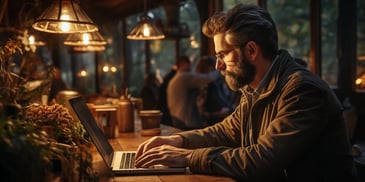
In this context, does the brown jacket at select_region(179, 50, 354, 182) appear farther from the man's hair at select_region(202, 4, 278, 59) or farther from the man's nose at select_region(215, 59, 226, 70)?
the man's nose at select_region(215, 59, 226, 70)

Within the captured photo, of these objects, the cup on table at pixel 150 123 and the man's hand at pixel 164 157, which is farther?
the cup on table at pixel 150 123

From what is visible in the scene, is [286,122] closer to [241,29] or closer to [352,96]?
[241,29]

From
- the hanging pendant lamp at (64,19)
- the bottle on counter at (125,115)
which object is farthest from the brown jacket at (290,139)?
the bottle on counter at (125,115)

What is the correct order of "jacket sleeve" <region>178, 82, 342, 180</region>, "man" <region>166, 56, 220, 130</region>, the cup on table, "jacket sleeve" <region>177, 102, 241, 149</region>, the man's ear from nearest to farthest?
"jacket sleeve" <region>178, 82, 342, 180</region> < the man's ear < "jacket sleeve" <region>177, 102, 241, 149</region> < the cup on table < "man" <region>166, 56, 220, 130</region>

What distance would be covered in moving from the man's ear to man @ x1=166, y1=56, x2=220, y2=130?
142 inches

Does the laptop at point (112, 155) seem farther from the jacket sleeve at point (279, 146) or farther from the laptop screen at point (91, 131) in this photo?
the jacket sleeve at point (279, 146)

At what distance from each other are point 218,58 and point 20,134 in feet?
3.71

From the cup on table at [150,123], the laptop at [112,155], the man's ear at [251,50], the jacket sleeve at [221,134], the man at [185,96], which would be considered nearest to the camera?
the laptop at [112,155]

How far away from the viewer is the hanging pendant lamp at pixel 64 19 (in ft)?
7.39

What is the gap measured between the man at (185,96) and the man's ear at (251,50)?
11.8 ft

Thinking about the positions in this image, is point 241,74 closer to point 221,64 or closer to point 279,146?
point 221,64

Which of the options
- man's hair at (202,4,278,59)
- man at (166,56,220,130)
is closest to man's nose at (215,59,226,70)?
man's hair at (202,4,278,59)

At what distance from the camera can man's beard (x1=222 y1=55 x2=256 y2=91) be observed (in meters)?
2.01

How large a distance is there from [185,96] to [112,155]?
11.4ft
